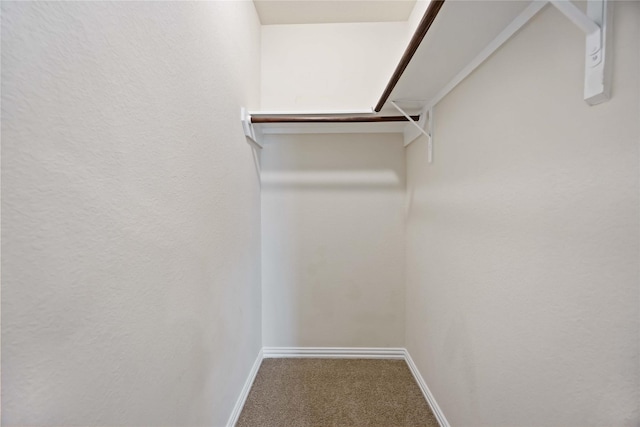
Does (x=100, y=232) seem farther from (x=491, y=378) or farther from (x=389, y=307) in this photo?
(x=389, y=307)

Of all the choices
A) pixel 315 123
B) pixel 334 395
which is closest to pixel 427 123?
pixel 315 123

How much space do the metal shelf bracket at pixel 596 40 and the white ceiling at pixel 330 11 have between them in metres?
1.66

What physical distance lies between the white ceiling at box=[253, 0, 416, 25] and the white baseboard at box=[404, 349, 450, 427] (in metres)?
2.70

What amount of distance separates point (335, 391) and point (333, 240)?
108cm

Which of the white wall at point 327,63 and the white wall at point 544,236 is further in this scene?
the white wall at point 327,63

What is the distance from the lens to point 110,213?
63cm

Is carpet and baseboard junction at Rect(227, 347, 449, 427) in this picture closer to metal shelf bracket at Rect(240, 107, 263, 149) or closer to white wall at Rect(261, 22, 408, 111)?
metal shelf bracket at Rect(240, 107, 263, 149)

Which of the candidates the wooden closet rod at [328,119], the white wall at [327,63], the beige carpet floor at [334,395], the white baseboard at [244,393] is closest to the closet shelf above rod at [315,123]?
the wooden closet rod at [328,119]

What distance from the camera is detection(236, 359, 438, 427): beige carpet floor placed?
1.57 m

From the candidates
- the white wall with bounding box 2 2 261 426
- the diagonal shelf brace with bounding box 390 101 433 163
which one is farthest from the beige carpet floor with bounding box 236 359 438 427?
the diagonal shelf brace with bounding box 390 101 433 163

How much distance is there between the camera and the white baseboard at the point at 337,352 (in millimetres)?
2209

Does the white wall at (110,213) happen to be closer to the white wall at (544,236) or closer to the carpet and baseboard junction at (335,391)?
the carpet and baseboard junction at (335,391)

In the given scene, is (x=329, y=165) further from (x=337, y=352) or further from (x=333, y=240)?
(x=337, y=352)

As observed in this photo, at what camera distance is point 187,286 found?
981 millimetres
